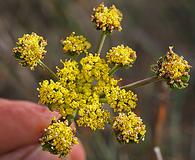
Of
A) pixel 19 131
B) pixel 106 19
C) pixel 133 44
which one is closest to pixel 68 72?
pixel 106 19

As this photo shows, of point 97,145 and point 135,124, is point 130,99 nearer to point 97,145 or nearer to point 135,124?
point 135,124

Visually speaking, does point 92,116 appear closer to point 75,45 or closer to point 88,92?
point 88,92

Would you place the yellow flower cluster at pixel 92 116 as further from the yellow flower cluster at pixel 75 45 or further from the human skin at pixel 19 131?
the human skin at pixel 19 131

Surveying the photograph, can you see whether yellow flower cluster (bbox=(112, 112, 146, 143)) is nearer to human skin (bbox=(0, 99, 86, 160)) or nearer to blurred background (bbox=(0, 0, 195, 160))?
human skin (bbox=(0, 99, 86, 160))

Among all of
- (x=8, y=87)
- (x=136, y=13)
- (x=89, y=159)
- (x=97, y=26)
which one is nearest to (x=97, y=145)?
(x=89, y=159)

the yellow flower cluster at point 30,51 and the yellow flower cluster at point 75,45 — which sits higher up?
the yellow flower cluster at point 75,45

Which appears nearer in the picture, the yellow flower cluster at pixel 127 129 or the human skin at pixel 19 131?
the yellow flower cluster at pixel 127 129

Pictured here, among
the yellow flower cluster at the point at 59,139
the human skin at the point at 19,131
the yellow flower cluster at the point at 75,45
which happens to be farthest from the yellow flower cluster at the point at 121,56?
the human skin at the point at 19,131
